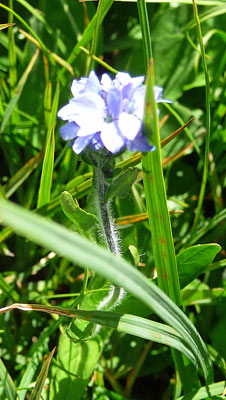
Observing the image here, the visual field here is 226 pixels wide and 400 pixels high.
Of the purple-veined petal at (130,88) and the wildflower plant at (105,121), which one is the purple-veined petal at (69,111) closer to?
the wildflower plant at (105,121)

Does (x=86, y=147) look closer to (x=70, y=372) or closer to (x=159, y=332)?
(x=159, y=332)

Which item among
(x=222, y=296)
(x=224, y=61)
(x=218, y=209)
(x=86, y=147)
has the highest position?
(x=224, y=61)

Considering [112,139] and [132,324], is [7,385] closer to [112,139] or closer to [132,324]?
[132,324]

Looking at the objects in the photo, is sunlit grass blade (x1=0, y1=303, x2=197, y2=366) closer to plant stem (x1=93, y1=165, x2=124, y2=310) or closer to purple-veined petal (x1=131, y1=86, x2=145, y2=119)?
plant stem (x1=93, y1=165, x2=124, y2=310)

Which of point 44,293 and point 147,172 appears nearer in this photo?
point 147,172

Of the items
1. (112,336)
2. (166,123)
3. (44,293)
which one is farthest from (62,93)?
(112,336)

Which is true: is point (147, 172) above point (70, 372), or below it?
above

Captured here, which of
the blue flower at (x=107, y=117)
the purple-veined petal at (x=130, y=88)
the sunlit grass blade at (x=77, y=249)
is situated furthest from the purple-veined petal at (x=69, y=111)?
the sunlit grass blade at (x=77, y=249)

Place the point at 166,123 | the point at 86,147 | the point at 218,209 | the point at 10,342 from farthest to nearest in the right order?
the point at 166,123 < the point at 218,209 < the point at 10,342 < the point at 86,147
